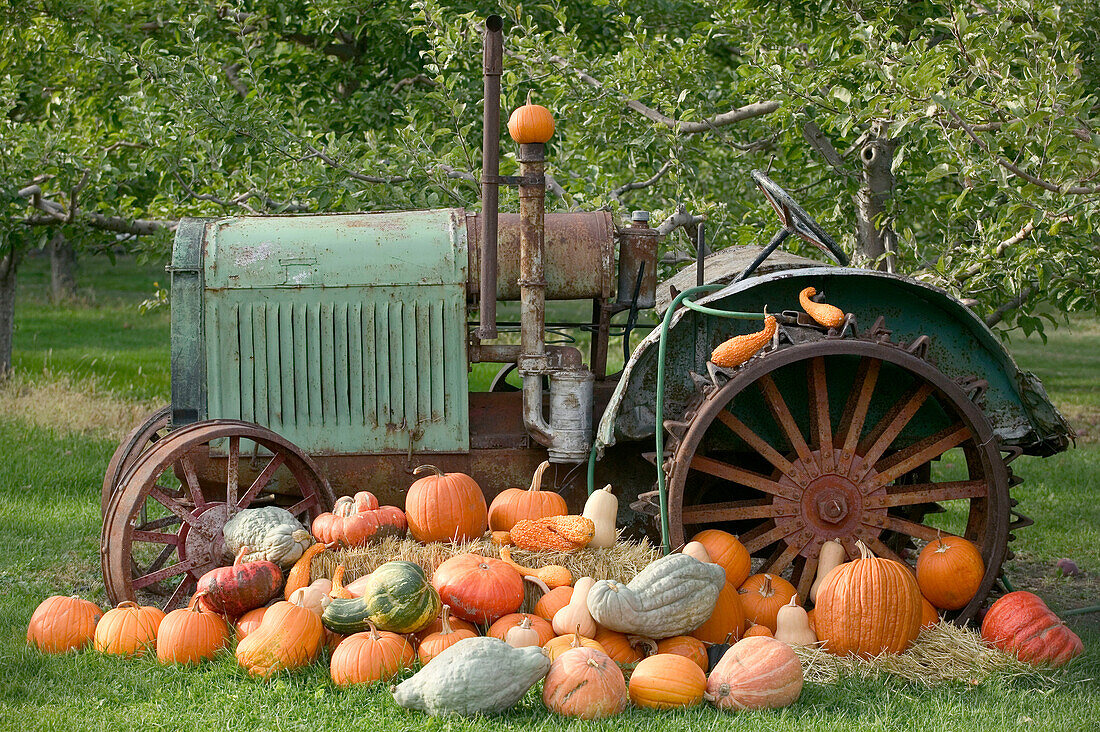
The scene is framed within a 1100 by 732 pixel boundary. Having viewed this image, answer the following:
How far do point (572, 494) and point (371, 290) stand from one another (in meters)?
1.14

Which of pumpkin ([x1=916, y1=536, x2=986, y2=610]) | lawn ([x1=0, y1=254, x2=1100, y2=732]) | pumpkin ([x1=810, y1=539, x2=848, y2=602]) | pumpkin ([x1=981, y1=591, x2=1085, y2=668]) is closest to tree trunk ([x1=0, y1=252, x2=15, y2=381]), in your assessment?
lawn ([x1=0, y1=254, x2=1100, y2=732])

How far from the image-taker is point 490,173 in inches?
157

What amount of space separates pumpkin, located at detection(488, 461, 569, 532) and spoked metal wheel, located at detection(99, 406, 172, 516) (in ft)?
4.63

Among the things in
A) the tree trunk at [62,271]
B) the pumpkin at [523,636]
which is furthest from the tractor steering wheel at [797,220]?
the tree trunk at [62,271]

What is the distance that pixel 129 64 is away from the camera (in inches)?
272

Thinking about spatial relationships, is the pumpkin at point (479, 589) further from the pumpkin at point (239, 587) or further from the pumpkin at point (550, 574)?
the pumpkin at point (239, 587)

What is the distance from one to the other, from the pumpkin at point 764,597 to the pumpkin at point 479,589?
805mm

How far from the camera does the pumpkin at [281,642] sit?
3373 millimetres

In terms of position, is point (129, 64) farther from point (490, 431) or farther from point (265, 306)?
point (490, 431)

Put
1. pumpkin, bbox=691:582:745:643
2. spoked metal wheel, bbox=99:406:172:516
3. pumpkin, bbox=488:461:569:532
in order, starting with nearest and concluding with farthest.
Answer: pumpkin, bbox=691:582:745:643 → pumpkin, bbox=488:461:569:532 → spoked metal wheel, bbox=99:406:172:516

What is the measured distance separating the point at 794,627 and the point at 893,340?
1.21 metres

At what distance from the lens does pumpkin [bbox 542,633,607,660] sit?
3.37 m

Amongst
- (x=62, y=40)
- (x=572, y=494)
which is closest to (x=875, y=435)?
(x=572, y=494)

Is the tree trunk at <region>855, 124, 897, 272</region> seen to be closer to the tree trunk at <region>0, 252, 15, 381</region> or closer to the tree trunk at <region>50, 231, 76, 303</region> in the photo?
the tree trunk at <region>0, 252, 15, 381</region>
